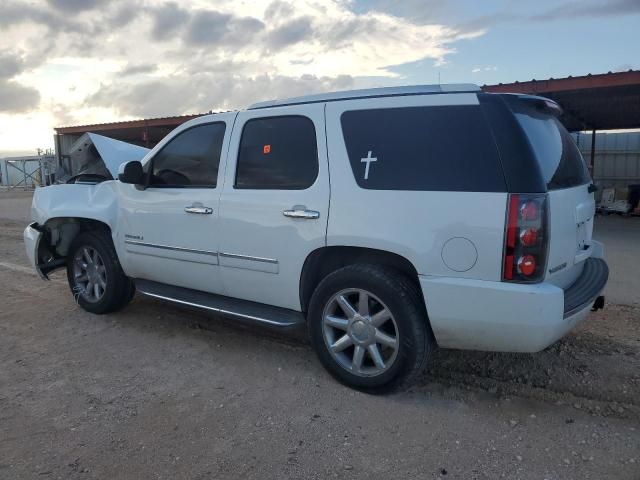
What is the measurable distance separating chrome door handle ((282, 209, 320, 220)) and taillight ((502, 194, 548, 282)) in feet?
4.11

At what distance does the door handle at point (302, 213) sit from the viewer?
355 centimetres

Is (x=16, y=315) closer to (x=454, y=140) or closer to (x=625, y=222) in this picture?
(x=454, y=140)

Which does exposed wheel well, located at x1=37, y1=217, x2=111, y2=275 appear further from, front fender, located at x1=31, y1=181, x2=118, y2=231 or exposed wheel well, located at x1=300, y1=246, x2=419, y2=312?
exposed wheel well, located at x1=300, y1=246, x2=419, y2=312

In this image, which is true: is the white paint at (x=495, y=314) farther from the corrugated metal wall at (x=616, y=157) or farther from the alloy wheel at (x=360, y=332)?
the corrugated metal wall at (x=616, y=157)

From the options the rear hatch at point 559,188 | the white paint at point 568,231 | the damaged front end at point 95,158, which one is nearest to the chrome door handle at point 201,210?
the damaged front end at point 95,158

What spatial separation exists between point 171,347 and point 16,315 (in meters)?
2.13

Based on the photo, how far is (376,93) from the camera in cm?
358

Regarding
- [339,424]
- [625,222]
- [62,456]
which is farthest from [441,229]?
[625,222]

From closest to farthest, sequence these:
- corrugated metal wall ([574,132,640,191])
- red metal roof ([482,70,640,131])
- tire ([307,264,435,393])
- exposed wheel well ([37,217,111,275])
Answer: tire ([307,264,435,393]), exposed wheel well ([37,217,111,275]), red metal roof ([482,70,640,131]), corrugated metal wall ([574,132,640,191])

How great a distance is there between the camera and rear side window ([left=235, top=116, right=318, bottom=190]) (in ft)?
12.1

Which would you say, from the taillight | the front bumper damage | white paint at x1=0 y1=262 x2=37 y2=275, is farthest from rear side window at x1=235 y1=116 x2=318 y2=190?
white paint at x1=0 y1=262 x2=37 y2=275

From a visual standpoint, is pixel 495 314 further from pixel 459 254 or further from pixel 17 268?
pixel 17 268

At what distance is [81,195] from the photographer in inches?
205

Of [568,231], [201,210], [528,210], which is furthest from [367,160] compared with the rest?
[201,210]
